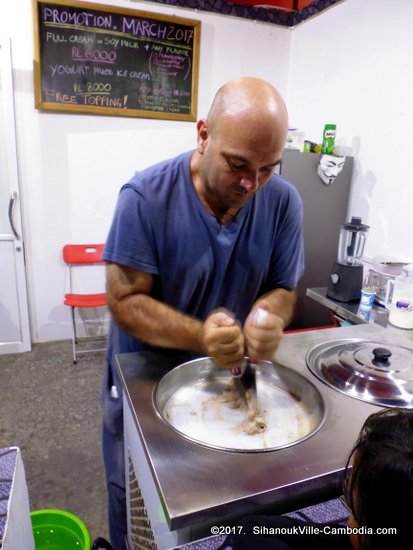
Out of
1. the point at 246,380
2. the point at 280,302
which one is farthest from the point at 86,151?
the point at 246,380

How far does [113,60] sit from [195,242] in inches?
91.6

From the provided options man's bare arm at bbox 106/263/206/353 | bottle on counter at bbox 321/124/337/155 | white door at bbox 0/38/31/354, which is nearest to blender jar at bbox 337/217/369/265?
bottle on counter at bbox 321/124/337/155

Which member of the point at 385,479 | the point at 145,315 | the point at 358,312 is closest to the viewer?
the point at 385,479

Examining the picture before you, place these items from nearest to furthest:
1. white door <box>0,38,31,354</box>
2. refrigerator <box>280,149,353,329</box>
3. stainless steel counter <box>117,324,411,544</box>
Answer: stainless steel counter <box>117,324,411,544</box> < refrigerator <box>280,149,353,329</box> < white door <box>0,38,31,354</box>

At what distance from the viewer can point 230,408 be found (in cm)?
84

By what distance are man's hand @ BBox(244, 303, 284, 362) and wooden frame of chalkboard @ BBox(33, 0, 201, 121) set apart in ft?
8.10

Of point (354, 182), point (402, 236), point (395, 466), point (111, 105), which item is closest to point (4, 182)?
point (111, 105)

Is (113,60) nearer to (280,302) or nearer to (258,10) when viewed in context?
(258,10)

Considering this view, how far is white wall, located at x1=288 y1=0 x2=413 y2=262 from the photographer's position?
205 cm

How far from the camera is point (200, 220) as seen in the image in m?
0.99

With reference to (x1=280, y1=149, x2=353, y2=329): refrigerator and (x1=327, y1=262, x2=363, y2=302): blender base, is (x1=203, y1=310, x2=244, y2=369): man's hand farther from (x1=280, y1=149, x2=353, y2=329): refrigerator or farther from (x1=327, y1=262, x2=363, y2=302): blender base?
(x1=280, y1=149, x2=353, y2=329): refrigerator

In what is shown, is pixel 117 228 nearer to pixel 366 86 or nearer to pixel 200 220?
pixel 200 220

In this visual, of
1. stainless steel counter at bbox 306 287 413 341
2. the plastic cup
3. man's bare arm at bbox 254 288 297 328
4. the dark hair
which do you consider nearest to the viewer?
the dark hair

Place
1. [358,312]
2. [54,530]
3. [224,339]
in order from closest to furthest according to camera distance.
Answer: [224,339]
[54,530]
[358,312]
